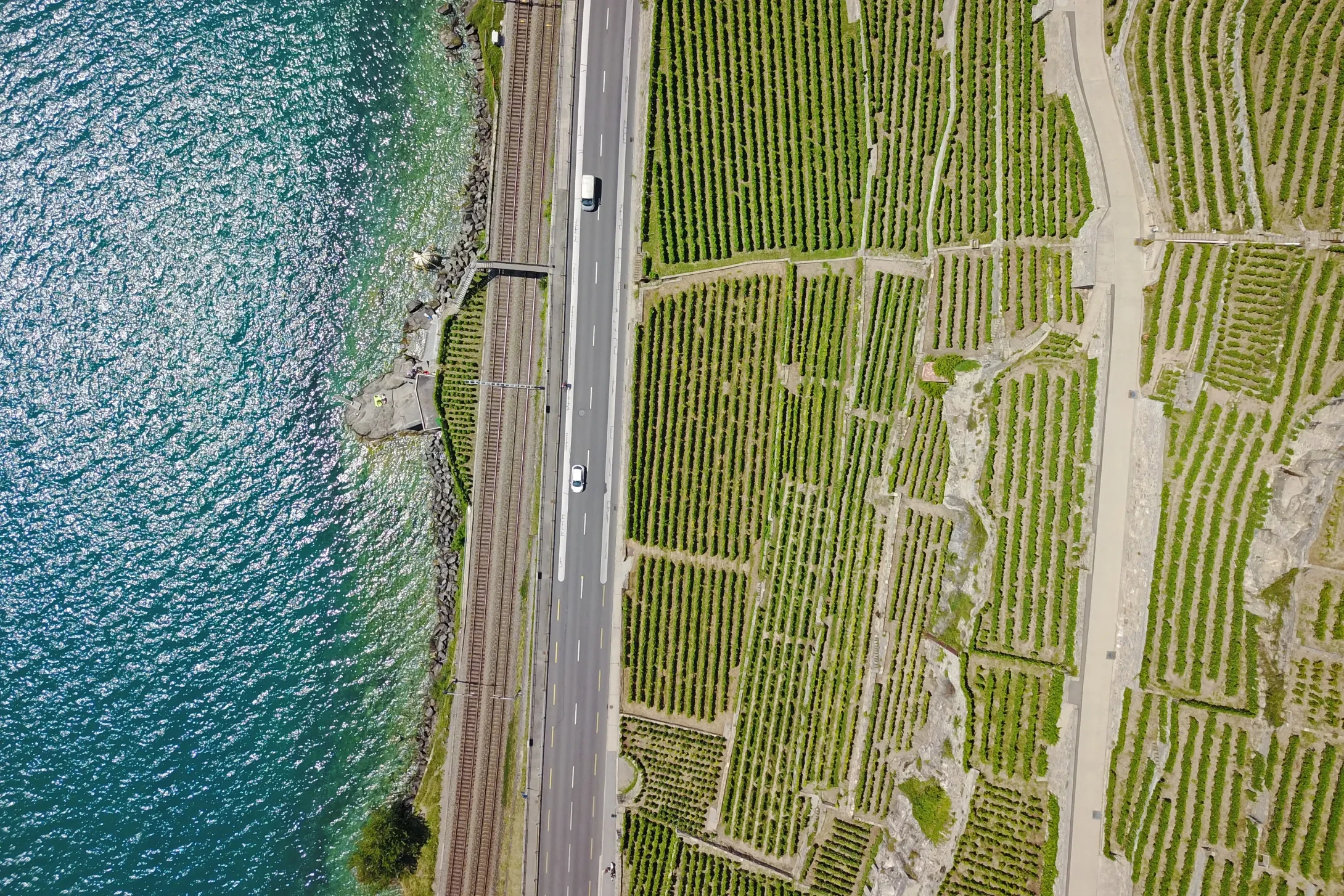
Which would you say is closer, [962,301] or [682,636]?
[962,301]

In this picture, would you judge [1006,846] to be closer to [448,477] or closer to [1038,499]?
[1038,499]

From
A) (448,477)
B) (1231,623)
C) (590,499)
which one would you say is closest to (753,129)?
(590,499)

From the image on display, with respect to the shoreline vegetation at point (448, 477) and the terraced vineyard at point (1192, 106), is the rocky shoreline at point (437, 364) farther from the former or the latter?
the terraced vineyard at point (1192, 106)

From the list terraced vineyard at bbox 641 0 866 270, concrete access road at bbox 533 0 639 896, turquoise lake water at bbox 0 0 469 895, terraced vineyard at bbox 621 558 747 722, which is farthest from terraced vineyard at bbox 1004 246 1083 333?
turquoise lake water at bbox 0 0 469 895

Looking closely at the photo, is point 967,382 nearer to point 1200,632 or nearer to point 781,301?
point 781,301

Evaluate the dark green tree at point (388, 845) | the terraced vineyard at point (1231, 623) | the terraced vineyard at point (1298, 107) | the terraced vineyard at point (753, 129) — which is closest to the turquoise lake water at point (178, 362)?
the dark green tree at point (388, 845)

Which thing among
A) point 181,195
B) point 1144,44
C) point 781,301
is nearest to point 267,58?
point 181,195
